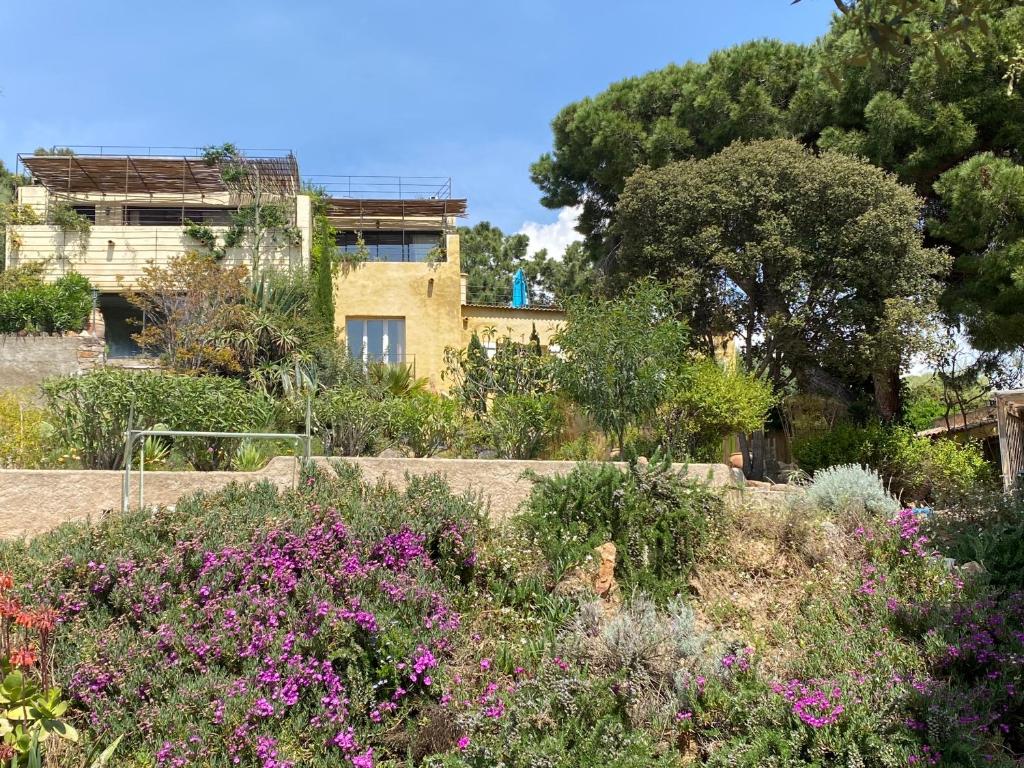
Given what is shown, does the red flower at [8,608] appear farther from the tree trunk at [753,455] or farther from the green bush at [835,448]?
the green bush at [835,448]

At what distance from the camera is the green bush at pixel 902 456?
14711mm

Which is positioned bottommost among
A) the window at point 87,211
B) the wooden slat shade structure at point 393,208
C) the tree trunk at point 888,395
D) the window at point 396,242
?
the tree trunk at point 888,395

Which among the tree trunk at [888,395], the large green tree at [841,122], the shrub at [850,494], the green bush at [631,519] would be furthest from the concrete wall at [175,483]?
the tree trunk at [888,395]

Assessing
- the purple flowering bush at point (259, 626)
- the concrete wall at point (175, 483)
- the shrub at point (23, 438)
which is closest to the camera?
the purple flowering bush at point (259, 626)

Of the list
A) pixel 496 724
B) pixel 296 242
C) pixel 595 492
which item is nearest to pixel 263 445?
pixel 595 492

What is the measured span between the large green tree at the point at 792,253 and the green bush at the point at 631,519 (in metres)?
8.29

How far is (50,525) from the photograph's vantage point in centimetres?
896

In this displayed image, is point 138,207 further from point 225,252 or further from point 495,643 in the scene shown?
point 495,643

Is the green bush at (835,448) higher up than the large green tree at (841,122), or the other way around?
the large green tree at (841,122)

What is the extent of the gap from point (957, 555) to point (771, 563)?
4.74 feet

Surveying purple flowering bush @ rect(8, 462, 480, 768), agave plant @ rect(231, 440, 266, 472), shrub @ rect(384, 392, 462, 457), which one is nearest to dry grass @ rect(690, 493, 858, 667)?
purple flowering bush @ rect(8, 462, 480, 768)

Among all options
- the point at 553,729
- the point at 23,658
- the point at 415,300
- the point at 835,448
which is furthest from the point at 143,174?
the point at 553,729

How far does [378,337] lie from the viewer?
72.3ft

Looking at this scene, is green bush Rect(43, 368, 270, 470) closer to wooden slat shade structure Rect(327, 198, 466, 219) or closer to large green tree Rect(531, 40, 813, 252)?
large green tree Rect(531, 40, 813, 252)
